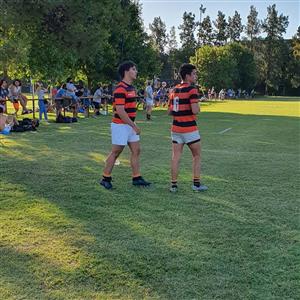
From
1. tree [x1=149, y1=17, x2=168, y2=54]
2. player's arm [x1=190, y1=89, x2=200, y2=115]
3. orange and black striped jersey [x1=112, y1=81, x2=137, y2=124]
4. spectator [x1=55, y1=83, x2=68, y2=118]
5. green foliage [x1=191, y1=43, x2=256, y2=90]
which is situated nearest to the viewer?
player's arm [x1=190, y1=89, x2=200, y2=115]

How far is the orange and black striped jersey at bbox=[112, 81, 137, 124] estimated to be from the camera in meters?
6.68

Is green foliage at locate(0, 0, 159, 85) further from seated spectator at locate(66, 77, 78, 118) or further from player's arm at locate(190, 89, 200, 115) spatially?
player's arm at locate(190, 89, 200, 115)

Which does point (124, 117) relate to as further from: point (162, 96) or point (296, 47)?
point (296, 47)

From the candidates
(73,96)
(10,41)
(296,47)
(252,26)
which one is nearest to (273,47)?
(296,47)

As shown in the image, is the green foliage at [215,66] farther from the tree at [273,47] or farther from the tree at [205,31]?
the tree at [205,31]

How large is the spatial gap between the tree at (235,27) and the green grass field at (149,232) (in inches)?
4193

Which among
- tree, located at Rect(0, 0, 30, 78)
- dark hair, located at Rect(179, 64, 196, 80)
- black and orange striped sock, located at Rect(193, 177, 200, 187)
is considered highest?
tree, located at Rect(0, 0, 30, 78)

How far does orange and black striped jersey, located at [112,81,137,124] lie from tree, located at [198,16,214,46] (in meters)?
103

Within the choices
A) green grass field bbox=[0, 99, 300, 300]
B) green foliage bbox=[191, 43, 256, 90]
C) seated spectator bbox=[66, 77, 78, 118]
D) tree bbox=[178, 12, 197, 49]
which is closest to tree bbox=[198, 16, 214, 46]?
tree bbox=[178, 12, 197, 49]

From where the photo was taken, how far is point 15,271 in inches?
157

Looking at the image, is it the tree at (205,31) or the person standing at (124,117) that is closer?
the person standing at (124,117)

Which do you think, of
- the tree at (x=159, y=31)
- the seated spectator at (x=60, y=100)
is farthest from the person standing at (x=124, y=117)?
the tree at (x=159, y=31)

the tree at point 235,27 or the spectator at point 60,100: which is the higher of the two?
the tree at point 235,27

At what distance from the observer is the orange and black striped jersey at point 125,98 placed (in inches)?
263
